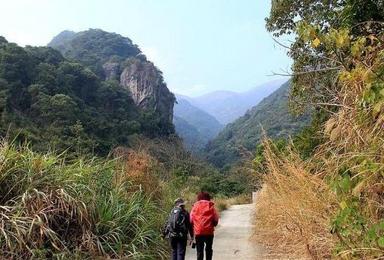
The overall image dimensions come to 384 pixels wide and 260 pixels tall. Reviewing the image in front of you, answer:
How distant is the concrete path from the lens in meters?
10.2

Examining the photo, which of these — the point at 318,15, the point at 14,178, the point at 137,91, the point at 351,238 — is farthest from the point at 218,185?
the point at 137,91

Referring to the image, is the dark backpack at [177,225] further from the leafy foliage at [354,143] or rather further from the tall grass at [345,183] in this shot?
the leafy foliage at [354,143]

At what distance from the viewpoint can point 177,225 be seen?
8.37 meters

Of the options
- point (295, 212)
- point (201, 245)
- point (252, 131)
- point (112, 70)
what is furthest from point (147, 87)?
point (295, 212)

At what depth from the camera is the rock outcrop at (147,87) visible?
3644 inches

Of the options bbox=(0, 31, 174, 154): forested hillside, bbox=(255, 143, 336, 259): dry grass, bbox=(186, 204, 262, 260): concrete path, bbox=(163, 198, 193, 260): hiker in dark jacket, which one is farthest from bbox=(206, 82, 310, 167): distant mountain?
bbox=(163, 198, 193, 260): hiker in dark jacket

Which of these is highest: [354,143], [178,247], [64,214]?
[354,143]

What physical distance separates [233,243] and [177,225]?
3.90 m

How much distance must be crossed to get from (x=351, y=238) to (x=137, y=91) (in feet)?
292

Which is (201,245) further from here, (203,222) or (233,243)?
(233,243)

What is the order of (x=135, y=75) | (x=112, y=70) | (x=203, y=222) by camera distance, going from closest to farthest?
(x=203, y=222), (x=135, y=75), (x=112, y=70)

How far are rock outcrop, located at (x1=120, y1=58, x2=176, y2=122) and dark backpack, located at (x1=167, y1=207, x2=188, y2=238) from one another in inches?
3157

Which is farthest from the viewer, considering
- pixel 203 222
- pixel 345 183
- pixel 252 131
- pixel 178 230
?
pixel 252 131

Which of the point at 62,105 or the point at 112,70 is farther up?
the point at 112,70
